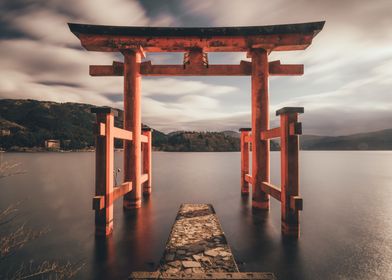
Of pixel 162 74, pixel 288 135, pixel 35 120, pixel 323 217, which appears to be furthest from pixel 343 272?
pixel 35 120

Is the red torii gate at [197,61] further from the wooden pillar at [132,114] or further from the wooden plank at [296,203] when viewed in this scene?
the wooden plank at [296,203]

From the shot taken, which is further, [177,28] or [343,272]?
[177,28]

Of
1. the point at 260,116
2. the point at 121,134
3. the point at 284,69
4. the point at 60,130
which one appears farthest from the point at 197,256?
the point at 60,130

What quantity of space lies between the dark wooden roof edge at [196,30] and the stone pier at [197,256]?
5.75 meters

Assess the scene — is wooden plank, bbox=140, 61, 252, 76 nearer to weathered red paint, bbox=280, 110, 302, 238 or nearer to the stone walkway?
weathered red paint, bbox=280, 110, 302, 238

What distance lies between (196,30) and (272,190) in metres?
5.41

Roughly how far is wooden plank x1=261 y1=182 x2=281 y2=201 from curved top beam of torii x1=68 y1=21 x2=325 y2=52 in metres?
4.39

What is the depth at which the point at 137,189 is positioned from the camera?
7395 millimetres

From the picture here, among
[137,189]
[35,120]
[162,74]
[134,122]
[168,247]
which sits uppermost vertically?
[35,120]

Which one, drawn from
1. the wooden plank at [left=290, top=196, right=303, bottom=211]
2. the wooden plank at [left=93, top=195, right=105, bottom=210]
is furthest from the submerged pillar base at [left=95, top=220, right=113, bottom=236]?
the wooden plank at [left=290, top=196, right=303, bottom=211]

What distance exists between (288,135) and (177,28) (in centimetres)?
482

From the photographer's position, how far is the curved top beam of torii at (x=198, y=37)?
22.2 ft

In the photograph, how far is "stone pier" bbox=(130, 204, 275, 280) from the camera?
3.16m

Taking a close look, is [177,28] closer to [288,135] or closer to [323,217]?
[288,135]
